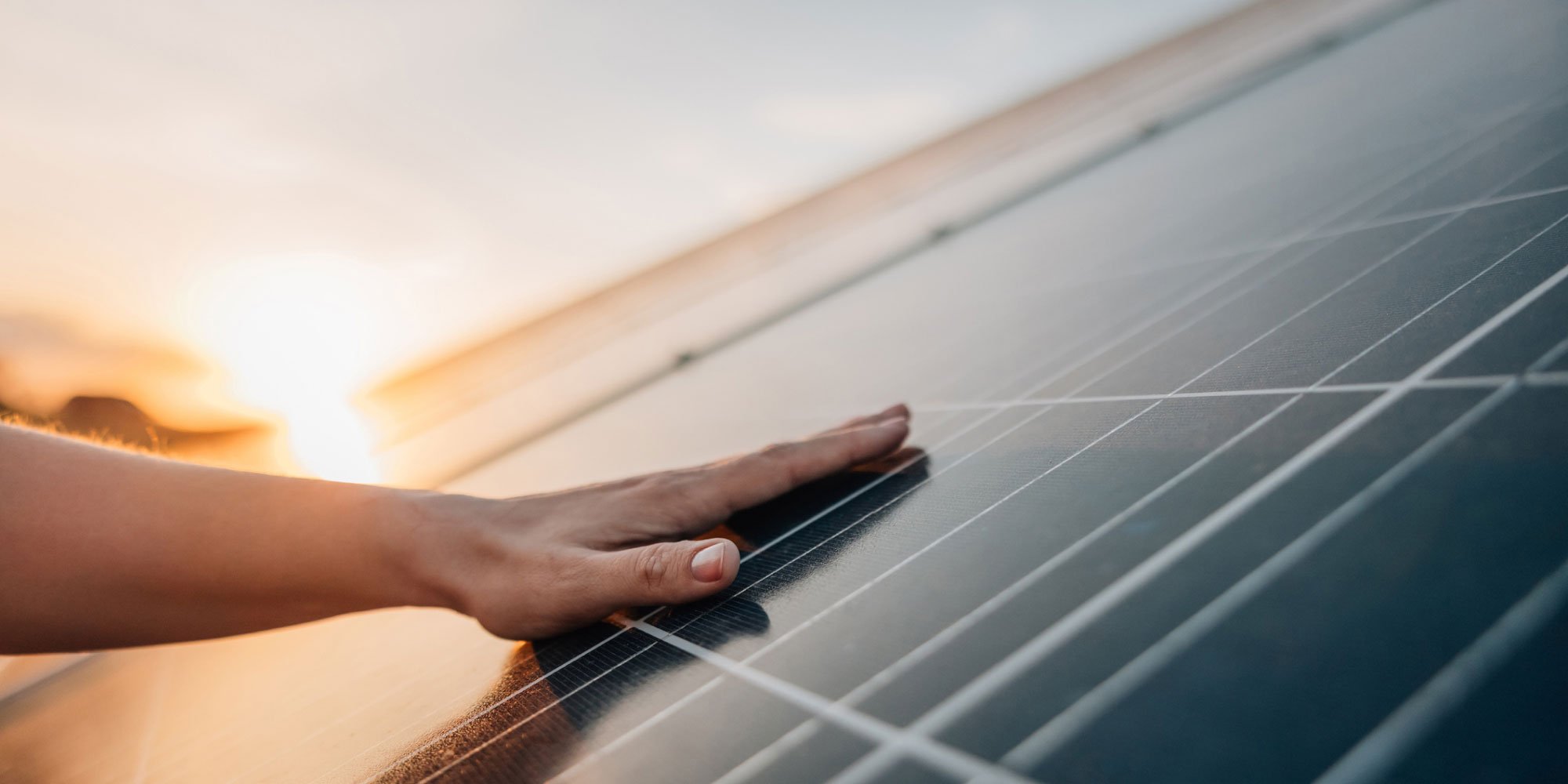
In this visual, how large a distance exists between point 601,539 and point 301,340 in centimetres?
684

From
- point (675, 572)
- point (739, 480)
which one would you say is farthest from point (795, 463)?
point (675, 572)

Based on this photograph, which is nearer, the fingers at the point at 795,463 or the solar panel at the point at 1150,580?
the solar panel at the point at 1150,580

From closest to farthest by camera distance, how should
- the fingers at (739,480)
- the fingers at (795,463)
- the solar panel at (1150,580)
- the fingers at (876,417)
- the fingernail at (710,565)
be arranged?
the solar panel at (1150,580) < the fingernail at (710,565) < the fingers at (739,480) < the fingers at (795,463) < the fingers at (876,417)

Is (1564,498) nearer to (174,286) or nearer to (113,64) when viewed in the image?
(113,64)

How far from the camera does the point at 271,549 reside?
1.74 metres

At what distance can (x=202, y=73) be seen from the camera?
5645mm

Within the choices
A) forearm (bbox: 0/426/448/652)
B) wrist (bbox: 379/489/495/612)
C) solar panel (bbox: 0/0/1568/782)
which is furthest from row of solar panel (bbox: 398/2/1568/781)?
forearm (bbox: 0/426/448/652)

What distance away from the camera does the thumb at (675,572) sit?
1.47 m

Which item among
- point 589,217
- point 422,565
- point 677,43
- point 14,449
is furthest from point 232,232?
point 422,565

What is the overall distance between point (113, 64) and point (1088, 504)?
21.4 ft

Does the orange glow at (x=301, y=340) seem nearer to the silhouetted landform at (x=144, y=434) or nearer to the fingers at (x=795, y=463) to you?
the silhouetted landform at (x=144, y=434)

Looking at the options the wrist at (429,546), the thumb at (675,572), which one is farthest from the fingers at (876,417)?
the wrist at (429,546)

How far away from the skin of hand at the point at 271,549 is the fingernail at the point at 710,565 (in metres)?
0.04

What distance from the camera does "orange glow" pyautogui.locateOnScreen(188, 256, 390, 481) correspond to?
23.0 ft
